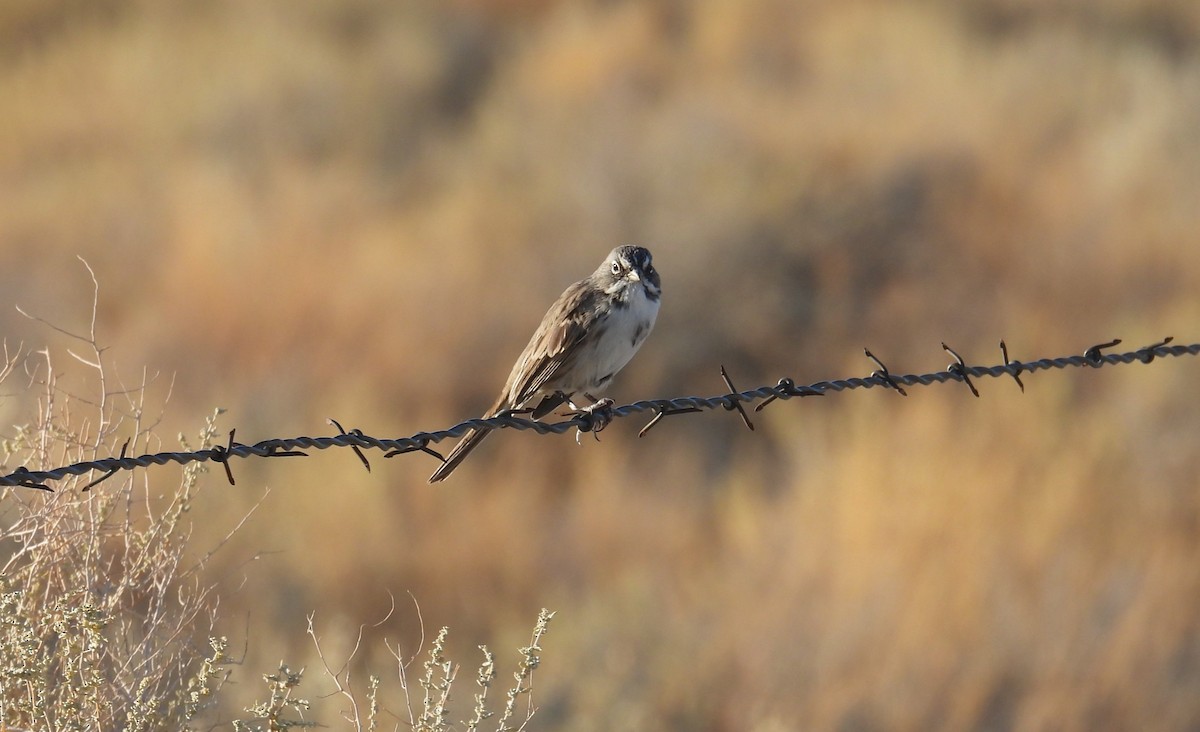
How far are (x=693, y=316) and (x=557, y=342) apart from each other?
332 inches

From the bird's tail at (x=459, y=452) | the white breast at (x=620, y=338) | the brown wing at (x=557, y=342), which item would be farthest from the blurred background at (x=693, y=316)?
the white breast at (x=620, y=338)

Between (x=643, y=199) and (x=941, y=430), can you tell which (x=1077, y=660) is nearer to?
(x=941, y=430)

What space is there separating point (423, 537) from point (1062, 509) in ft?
15.2

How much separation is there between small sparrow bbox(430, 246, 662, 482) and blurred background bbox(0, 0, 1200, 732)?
126cm

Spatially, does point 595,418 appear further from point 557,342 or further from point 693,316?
point 693,316

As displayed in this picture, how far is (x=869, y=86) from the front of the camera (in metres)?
20.2

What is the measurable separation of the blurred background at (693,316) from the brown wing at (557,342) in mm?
1209

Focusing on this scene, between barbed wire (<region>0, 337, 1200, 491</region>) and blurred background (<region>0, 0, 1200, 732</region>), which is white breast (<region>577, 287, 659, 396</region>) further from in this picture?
blurred background (<region>0, 0, 1200, 732</region>)

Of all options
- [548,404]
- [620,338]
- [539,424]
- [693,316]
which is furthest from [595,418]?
[693,316]


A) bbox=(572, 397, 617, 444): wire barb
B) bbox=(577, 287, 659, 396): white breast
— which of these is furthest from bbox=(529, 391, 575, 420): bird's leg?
bbox=(572, 397, 617, 444): wire barb

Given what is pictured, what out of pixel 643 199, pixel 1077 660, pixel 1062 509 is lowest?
pixel 1077 660

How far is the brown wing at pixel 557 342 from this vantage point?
20.9ft

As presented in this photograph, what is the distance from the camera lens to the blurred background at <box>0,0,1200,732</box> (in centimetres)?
909

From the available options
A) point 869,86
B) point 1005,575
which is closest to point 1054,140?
point 869,86
